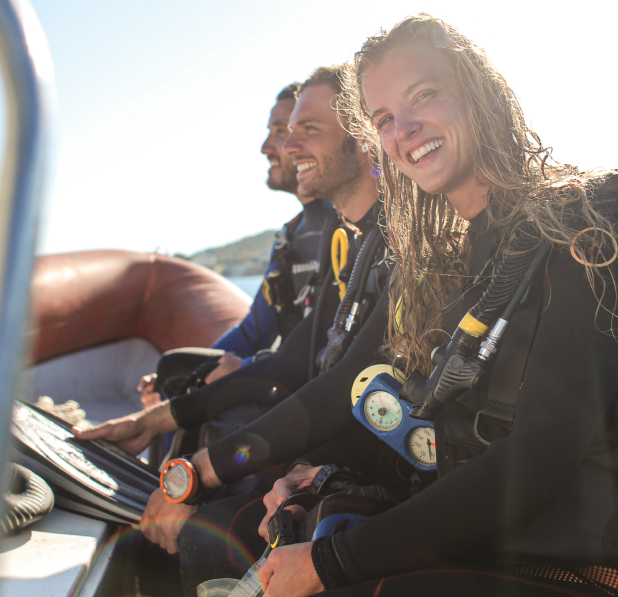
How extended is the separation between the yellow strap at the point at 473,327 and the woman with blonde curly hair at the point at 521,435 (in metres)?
0.02

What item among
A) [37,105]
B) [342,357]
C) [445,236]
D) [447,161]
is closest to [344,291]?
[342,357]

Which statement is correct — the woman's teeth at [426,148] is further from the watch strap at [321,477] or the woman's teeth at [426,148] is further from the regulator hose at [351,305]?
the watch strap at [321,477]

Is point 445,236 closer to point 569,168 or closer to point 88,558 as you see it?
point 569,168

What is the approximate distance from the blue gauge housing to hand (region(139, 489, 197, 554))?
59 centimetres

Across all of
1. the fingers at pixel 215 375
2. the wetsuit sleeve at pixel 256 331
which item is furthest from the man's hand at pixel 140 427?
the wetsuit sleeve at pixel 256 331

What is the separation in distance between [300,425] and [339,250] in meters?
0.88

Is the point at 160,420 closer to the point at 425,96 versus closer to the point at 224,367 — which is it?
the point at 224,367

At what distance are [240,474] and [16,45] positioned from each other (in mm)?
1362

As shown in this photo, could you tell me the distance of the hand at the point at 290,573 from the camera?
1001mm

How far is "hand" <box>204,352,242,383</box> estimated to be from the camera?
2396 mm

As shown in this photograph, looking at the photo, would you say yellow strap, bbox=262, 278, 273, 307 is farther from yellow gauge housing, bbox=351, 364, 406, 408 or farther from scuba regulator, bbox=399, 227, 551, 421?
scuba regulator, bbox=399, 227, 551, 421

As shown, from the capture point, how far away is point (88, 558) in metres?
1.33

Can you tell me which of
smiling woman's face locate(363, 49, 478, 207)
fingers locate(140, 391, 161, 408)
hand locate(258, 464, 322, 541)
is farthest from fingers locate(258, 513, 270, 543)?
fingers locate(140, 391, 161, 408)

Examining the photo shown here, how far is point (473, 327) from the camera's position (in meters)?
1.12
